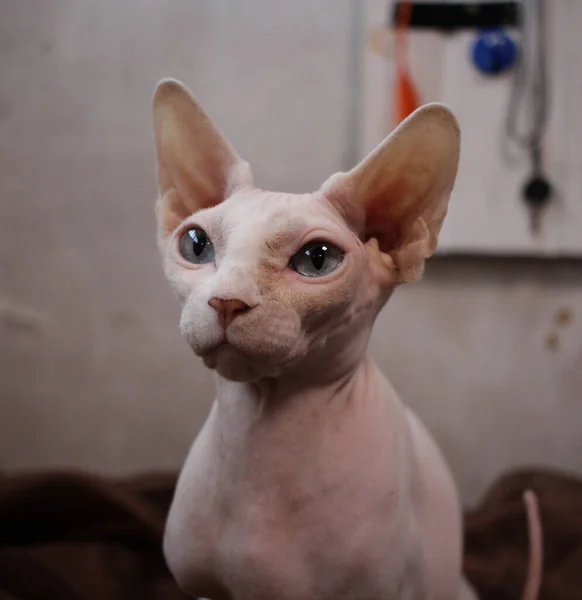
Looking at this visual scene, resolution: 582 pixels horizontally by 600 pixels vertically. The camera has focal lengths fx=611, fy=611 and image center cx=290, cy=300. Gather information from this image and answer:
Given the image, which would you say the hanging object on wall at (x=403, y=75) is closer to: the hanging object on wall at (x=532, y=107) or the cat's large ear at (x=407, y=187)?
the hanging object on wall at (x=532, y=107)

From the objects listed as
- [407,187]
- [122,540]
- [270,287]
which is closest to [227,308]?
[270,287]

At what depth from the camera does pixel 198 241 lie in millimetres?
433

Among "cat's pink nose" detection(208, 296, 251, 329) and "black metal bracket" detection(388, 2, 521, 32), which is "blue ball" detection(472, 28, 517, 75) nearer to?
"black metal bracket" detection(388, 2, 521, 32)

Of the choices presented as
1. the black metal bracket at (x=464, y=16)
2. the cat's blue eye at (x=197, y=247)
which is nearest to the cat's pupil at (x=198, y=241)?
the cat's blue eye at (x=197, y=247)

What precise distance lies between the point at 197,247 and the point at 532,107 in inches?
30.9

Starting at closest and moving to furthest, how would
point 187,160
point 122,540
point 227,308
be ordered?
point 227,308
point 187,160
point 122,540

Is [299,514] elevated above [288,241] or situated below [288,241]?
below

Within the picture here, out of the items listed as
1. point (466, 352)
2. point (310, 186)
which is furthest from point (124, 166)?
point (466, 352)

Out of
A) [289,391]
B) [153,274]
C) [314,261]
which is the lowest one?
[153,274]

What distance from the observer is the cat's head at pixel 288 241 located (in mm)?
380

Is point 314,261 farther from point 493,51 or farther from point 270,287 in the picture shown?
point 493,51

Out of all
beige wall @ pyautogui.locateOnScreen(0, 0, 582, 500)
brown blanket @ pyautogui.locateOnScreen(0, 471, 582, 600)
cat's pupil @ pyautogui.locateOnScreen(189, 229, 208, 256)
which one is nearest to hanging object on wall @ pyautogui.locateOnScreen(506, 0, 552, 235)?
beige wall @ pyautogui.locateOnScreen(0, 0, 582, 500)

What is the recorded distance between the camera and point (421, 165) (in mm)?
449

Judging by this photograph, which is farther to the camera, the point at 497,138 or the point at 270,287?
the point at 497,138
